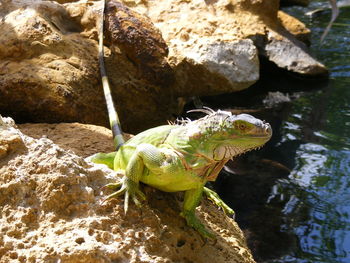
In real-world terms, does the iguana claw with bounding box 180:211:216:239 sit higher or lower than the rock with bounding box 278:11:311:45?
higher

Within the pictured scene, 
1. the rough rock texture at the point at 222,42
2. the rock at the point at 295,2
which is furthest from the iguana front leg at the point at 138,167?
the rock at the point at 295,2

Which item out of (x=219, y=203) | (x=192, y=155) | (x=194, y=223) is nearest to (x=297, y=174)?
(x=219, y=203)

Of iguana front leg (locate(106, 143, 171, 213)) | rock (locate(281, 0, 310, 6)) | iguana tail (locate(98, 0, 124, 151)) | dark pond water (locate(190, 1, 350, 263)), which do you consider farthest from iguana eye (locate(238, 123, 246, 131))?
rock (locate(281, 0, 310, 6))

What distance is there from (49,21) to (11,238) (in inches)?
111

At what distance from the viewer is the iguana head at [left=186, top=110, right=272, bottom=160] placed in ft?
7.50

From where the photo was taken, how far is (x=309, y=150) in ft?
17.9

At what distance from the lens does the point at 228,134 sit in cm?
234

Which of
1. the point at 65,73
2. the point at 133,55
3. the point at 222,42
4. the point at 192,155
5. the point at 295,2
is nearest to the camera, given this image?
the point at 192,155

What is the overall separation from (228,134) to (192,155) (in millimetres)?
203

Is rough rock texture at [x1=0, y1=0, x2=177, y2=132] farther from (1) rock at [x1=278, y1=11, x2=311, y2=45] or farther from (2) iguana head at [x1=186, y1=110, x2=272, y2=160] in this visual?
(1) rock at [x1=278, y1=11, x2=311, y2=45]

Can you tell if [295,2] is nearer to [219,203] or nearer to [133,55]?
[133,55]

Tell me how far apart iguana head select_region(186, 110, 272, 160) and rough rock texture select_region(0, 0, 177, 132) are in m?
1.87

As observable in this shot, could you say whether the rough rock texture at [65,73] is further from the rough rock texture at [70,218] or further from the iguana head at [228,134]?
the iguana head at [228,134]

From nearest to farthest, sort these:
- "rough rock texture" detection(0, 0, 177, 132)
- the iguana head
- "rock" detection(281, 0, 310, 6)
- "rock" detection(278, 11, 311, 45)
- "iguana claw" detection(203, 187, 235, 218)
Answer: the iguana head < "iguana claw" detection(203, 187, 235, 218) < "rough rock texture" detection(0, 0, 177, 132) < "rock" detection(278, 11, 311, 45) < "rock" detection(281, 0, 310, 6)
